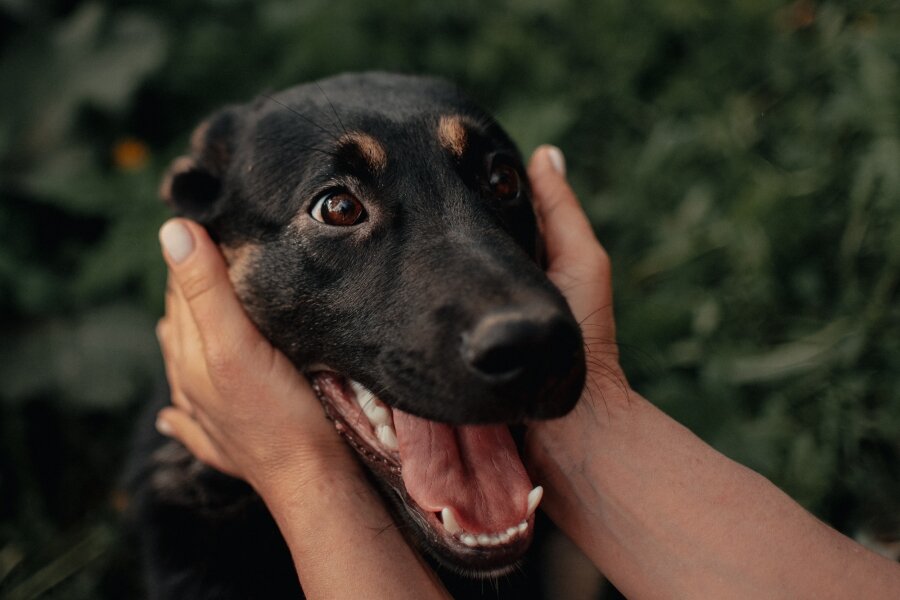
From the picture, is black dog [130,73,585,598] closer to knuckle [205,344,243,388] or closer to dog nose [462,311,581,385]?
dog nose [462,311,581,385]

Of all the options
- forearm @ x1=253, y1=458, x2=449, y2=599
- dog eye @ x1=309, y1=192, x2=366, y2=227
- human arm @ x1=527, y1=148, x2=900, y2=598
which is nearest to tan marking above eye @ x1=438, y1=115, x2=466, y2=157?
dog eye @ x1=309, y1=192, x2=366, y2=227

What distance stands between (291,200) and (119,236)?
6.31 feet

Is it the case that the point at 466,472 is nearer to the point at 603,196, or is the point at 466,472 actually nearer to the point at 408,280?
the point at 408,280

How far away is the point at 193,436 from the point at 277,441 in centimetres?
62

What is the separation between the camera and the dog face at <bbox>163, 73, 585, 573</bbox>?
2.13 metres

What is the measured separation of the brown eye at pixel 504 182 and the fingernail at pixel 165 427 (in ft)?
5.35

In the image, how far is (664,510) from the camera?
2352 mm

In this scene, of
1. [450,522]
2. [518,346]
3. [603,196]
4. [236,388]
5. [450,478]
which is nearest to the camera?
[518,346]

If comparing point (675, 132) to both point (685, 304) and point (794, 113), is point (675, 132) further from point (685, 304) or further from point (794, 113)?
point (685, 304)

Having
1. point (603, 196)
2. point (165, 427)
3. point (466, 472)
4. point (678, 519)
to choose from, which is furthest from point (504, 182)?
point (603, 196)

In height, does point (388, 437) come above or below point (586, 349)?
below

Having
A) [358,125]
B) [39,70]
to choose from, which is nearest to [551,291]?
[358,125]

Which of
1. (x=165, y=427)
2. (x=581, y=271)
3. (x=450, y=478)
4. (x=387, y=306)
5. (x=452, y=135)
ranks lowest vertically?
(x=165, y=427)

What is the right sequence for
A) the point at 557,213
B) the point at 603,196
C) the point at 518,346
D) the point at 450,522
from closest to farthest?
the point at 518,346
the point at 450,522
the point at 557,213
the point at 603,196
